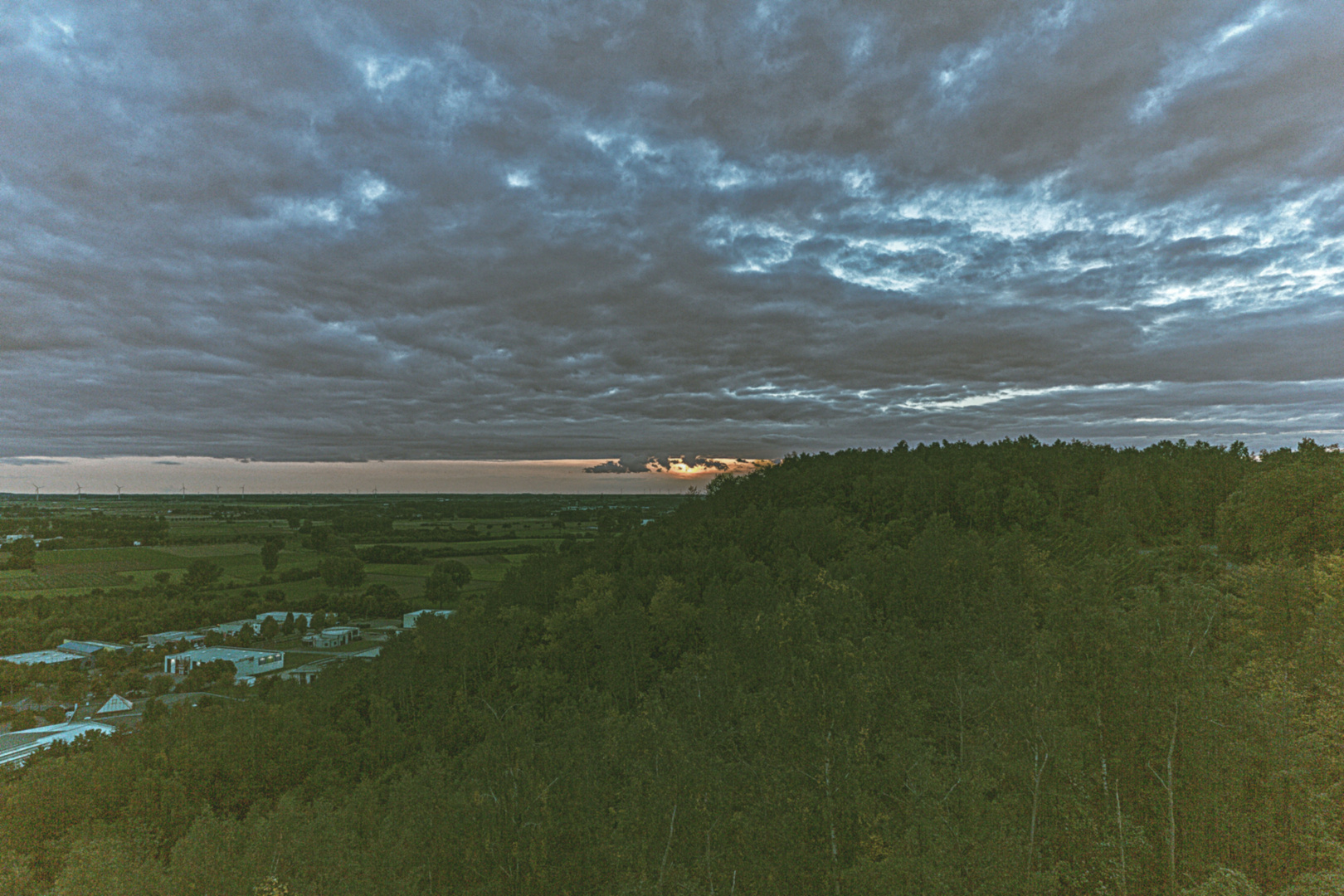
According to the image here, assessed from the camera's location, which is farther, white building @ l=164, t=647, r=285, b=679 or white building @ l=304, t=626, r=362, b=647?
white building @ l=304, t=626, r=362, b=647

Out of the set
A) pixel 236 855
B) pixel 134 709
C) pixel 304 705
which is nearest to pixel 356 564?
pixel 134 709

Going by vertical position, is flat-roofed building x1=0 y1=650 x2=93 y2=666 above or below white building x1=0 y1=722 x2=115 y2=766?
below

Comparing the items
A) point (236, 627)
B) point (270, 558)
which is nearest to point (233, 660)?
point (236, 627)

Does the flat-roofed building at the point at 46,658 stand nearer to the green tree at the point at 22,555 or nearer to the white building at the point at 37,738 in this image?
the white building at the point at 37,738

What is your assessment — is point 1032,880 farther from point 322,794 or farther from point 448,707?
point 448,707

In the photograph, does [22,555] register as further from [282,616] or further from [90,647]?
[282,616]

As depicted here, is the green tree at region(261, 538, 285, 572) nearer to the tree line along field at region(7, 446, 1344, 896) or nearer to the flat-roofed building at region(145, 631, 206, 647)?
the flat-roofed building at region(145, 631, 206, 647)

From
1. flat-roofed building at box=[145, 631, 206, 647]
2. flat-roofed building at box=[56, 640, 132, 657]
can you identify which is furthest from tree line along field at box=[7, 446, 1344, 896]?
flat-roofed building at box=[56, 640, 132, 657]
